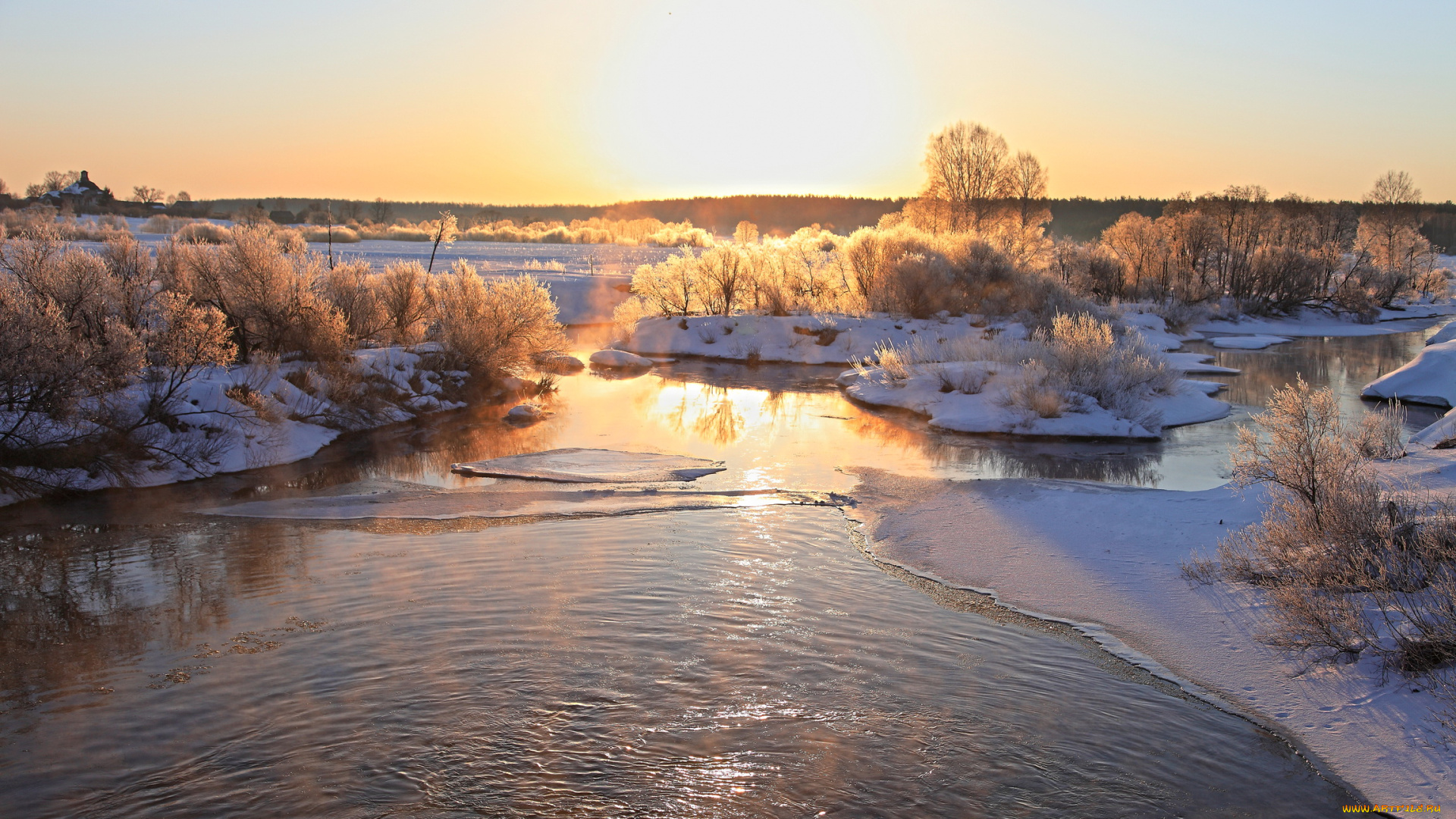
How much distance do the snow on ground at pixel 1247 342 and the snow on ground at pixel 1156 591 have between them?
2282 cm

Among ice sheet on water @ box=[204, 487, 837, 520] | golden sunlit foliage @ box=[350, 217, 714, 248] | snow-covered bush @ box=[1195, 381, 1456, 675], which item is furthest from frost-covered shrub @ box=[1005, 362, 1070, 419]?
golden sunlit foliage @ box=[350, 217, 714, 248]

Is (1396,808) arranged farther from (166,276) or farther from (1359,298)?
(1359,298)

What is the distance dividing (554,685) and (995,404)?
1252 cm

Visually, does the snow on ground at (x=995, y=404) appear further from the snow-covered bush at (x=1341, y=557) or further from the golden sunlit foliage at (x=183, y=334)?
the golden sunlit foliage at (x=183, y=334)

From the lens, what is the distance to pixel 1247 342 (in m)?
30.5

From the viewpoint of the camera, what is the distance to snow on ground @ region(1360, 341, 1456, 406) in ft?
58.4

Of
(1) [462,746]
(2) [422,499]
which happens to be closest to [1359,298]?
(2) [422,499]

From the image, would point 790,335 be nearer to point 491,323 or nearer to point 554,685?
point 491,323

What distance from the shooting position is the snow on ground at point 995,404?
15312 mm

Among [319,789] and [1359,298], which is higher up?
[1359,298]

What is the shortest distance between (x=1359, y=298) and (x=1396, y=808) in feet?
145

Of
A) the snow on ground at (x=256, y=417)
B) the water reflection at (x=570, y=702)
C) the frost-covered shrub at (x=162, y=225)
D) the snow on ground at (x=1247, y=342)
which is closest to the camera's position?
the water reflection at (x=570, y=702)

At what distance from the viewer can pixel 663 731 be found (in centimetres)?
519

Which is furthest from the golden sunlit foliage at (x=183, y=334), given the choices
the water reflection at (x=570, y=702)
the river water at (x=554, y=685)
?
the water reflection at (x=570, y=702)
